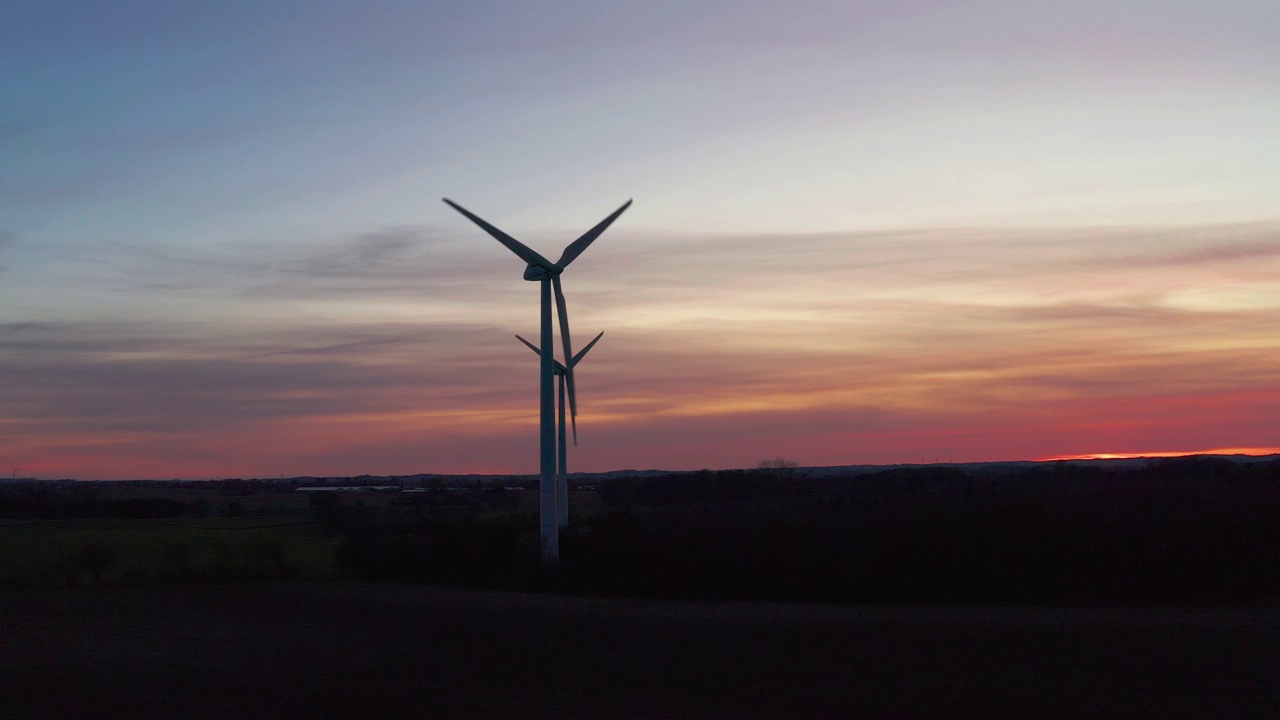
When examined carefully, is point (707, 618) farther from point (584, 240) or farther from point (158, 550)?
point (158, 550)

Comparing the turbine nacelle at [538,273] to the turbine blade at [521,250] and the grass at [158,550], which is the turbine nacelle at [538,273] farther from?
the grass at [158,550]

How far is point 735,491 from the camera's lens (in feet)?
332

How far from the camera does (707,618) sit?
24500 millimetres

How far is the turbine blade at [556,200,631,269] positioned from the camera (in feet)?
107

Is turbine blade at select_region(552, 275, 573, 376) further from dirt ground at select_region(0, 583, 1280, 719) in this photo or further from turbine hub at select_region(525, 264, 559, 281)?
dirt ground at select_region(0, 583, 1280, 719)

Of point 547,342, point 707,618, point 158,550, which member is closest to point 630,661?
point 707,618

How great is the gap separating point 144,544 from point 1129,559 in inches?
1887

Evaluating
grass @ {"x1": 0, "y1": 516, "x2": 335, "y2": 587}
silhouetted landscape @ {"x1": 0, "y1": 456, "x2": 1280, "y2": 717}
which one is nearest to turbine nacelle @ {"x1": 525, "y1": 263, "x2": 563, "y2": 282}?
silhouetted landscape @ {"x1": 0, "y1": 456, "x2": 1280, "y2": 717}

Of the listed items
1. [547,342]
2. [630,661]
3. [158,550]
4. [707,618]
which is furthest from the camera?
[158,550]

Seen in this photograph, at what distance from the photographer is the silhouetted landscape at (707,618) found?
1650cm

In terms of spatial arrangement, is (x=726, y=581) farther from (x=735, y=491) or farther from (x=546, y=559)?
(x=735, y=491)

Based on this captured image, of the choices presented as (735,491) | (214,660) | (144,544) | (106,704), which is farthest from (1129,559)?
(735,491)

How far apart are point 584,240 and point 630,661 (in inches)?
632

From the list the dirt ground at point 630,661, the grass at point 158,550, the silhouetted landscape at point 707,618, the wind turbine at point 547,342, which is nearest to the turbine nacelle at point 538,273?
the wind turbine at point 547,342
